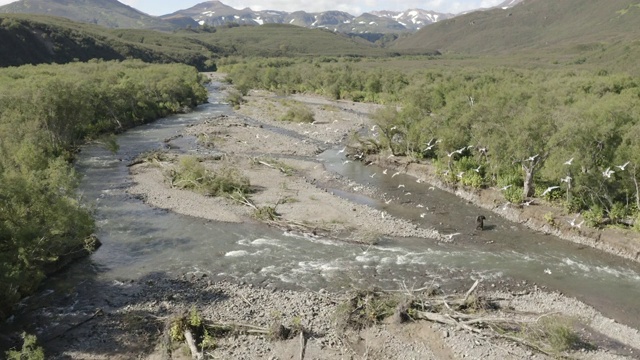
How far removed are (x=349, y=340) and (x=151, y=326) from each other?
10683 mm

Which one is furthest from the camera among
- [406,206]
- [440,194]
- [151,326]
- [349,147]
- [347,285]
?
[349,147]

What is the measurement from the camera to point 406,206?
148ft

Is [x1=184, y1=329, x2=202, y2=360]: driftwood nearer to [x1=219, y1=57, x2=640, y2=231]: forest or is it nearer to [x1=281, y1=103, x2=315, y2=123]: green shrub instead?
[x1=219, y1=57, x2=640, y2=231]: forest

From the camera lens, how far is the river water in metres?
29.8

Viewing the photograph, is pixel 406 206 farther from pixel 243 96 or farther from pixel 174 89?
pixel 243 96

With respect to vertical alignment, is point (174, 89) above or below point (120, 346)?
above

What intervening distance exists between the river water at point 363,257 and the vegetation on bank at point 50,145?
132 inches

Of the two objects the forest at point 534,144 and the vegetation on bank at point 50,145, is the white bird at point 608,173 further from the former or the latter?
the vegetation on bank at point 50,145

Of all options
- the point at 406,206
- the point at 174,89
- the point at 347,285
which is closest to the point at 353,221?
the point at 406,206

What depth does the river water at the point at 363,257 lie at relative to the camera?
29812 millimetres

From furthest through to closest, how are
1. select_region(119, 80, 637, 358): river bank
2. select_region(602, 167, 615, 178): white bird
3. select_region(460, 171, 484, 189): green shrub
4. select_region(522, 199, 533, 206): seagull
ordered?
select_region(460, 171, 484, 189): green shrub < select_region(522, 199, 533, 206): seagull < select_region(602, 167, 615, 178): white bird < select_region(119, 80, 637, 358): river bank

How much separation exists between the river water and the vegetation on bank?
3.35 meters

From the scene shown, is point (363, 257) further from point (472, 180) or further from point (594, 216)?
point (472, 180)

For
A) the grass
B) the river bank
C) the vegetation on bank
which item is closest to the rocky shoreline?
the river bank
